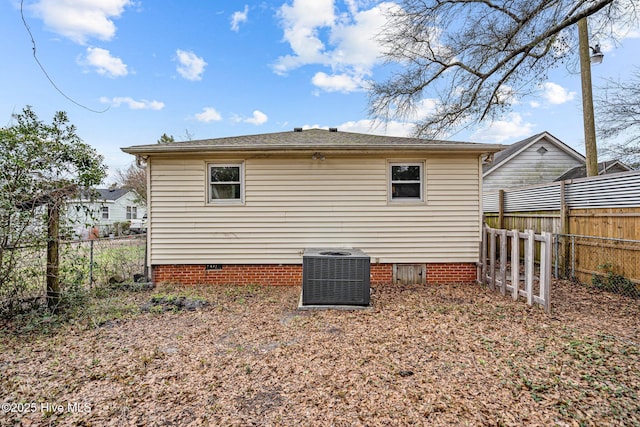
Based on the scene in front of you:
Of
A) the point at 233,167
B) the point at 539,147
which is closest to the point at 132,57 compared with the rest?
the point at 233,167

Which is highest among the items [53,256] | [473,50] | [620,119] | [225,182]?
[473,50]

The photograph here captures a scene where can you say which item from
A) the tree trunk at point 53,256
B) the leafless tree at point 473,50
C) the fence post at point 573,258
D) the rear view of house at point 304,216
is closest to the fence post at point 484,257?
the rear view of house at point 304,216

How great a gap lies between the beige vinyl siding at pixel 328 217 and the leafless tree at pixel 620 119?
25.7ft

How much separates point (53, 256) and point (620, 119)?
16.3 meters

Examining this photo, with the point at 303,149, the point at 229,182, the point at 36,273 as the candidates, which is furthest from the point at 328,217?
the point at 36,273

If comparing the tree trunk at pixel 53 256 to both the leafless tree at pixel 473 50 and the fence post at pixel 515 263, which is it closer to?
the fence post at pixel 515 263

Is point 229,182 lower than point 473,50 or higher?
lower

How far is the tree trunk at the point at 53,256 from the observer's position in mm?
4395

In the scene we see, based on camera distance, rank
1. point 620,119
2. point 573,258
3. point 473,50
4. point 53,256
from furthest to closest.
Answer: point 620,119, point 473,50, point 573,258, point 53,256

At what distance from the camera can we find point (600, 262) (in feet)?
19.7

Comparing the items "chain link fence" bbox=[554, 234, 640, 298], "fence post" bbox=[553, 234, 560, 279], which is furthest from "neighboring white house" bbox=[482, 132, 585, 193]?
"chain link fence" bbox=[554, 234, 640, 298]

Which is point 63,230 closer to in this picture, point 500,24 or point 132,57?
point 132,57

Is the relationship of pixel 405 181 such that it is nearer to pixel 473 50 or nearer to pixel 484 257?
pixel 484 257

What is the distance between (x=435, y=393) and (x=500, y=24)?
7.83 metres
